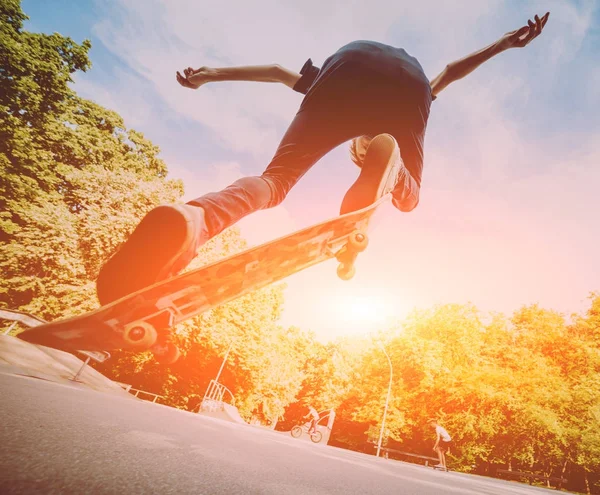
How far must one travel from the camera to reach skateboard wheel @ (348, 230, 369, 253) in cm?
197

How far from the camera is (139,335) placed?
1320mm

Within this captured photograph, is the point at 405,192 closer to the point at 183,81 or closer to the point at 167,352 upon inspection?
the point at 167,352

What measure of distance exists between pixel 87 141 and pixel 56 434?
22611 mm

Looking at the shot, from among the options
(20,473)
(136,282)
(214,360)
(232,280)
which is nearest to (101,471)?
(20,473)

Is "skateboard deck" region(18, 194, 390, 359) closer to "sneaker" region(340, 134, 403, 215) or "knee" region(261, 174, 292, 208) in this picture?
"sneaker" region(340, 134, 403, 215)

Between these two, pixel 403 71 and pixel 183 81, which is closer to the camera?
pixel 403 71

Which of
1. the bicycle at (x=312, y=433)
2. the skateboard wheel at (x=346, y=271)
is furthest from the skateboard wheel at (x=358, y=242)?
the bicycle at (x=312, y=433)

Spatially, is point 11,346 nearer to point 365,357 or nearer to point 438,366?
point 438,366

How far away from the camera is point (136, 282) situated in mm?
→ 1479

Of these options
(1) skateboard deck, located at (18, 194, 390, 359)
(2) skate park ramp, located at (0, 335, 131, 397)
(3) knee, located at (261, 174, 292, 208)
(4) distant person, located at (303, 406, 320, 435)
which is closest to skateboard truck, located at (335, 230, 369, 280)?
(1) skateboard deck, located at (18, 194, 390, 359)

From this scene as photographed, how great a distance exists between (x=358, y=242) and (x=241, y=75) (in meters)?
1.74

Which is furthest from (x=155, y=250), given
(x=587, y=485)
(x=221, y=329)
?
(x=587, y=485)

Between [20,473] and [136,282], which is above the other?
[136,282]

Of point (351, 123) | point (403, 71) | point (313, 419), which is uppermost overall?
point (403, 71)
